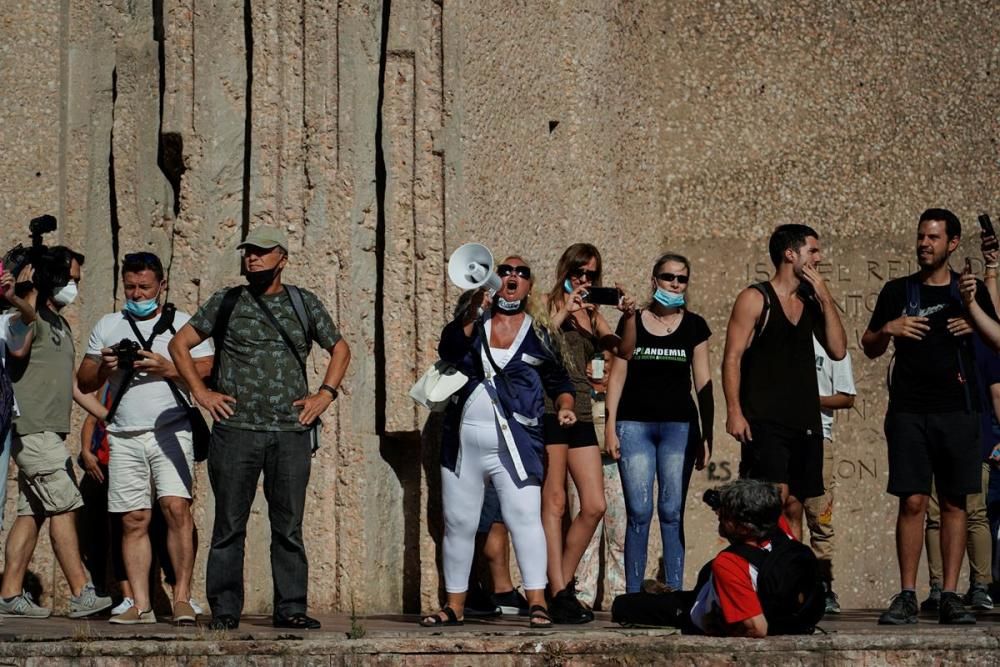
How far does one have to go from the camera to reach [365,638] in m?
7.16

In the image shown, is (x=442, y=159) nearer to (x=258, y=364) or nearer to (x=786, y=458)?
(x=258, y=364)

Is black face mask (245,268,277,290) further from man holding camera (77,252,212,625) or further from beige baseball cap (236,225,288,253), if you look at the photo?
man holding camera (77,252,212,625)

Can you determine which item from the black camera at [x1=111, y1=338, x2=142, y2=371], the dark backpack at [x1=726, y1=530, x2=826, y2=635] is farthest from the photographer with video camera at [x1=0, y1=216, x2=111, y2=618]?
the dark backpack at [x1=726, y1=530, x2=826, y2=635]

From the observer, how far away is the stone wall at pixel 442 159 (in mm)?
9852

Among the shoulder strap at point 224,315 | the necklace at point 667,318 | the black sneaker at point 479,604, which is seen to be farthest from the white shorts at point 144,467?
the necklace at point 667,318

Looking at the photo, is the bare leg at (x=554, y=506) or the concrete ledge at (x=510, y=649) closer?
the concrete ledge at (x=510, y=649)

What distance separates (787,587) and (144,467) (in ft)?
11.1

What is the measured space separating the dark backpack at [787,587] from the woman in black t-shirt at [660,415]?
1.67 m

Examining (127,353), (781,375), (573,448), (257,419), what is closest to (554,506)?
(573,448)

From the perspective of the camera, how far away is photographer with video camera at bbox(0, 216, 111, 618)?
9289 mm

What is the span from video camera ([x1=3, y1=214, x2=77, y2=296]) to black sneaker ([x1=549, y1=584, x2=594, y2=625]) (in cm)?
311

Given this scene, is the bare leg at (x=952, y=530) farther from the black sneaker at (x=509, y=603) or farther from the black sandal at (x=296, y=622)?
the black sandal at (x=296, y=622)

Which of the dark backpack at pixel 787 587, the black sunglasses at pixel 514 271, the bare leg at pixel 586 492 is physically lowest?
the dark backpack at pixel 787 587

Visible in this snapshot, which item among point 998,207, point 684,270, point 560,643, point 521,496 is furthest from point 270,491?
point 998,207
